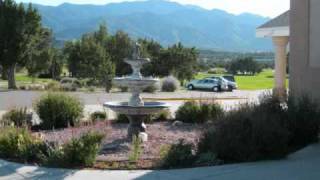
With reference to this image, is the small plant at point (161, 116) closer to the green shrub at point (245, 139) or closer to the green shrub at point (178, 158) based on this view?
the green shrub at point (245, 139)

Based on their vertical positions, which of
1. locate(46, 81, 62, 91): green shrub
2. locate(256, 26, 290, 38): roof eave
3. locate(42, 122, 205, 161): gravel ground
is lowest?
locate(42, 122, 205, 161): gravel ground

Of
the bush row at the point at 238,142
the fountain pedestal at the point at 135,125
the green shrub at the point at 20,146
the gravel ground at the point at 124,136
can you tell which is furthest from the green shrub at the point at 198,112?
the green shrub at the point at 20,146

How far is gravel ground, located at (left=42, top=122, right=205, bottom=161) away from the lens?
11.9 meters

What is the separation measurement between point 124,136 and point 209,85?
4310cm

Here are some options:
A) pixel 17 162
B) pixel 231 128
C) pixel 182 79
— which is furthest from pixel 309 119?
pixel 182 79

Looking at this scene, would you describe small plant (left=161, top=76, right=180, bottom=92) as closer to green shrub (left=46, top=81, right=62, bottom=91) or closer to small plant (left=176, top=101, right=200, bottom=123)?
green shrub (left=46, top=81, right=62, bottom=91)

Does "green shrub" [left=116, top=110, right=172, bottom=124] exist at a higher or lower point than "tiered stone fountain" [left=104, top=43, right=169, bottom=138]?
lower

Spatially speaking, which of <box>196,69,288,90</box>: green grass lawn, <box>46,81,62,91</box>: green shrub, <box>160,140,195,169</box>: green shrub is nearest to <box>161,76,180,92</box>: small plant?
<box>46,81,62,91</box>: green shrub

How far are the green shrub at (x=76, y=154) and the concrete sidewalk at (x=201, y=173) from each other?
12.7 inches

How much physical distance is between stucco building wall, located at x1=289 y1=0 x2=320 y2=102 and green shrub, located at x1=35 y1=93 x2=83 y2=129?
5821 mm

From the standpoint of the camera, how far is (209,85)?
5734 cm

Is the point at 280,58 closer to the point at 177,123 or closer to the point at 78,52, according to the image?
the point at 177,123

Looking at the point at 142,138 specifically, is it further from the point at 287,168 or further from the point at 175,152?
the point at 287,168

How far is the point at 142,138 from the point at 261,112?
10.1 feet
